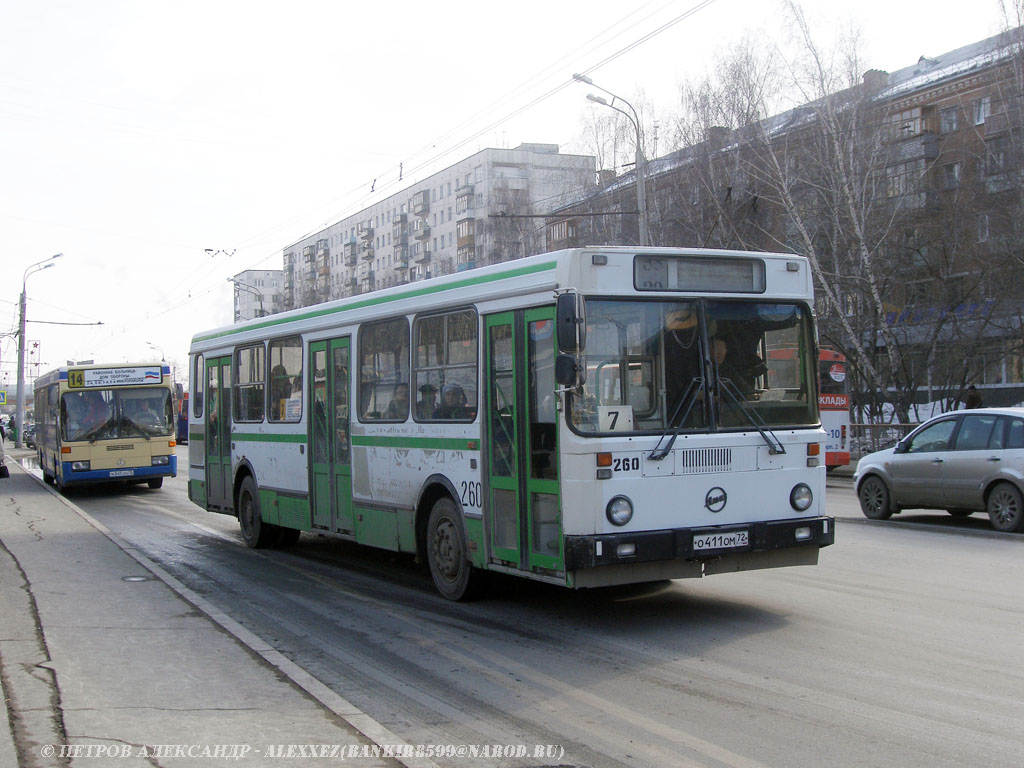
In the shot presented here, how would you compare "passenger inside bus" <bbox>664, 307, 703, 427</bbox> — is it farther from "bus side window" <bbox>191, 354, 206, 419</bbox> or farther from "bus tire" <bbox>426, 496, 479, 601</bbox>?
"bus side window" <bbox>191, 354, 206, 419</bbox>

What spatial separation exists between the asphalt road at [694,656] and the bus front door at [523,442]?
0.69 m

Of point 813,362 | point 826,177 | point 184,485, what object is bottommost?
point 184,485

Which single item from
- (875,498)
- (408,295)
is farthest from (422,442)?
(875,498)

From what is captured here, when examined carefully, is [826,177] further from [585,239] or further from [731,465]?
[731,465]

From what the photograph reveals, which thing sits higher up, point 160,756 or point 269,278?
point 269,278

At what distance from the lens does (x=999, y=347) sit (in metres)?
29.8

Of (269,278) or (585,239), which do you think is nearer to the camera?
(585,239)

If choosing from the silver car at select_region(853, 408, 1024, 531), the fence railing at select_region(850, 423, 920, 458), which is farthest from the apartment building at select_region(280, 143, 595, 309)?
the silver car at select_region(853, 408, 1024, 531)

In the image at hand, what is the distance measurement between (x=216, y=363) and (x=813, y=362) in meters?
9.32

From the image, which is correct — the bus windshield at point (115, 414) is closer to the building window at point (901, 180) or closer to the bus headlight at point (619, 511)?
the bus headlight at point (619, 511)

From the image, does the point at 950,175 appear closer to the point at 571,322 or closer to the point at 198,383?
the point at 198,383

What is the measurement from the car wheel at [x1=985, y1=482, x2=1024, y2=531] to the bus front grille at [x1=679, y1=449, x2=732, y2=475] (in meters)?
6.41

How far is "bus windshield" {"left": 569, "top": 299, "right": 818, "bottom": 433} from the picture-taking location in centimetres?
754

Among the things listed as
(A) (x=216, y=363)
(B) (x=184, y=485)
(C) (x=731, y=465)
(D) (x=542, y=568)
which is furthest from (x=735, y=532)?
(B) (x=184, y=485)
